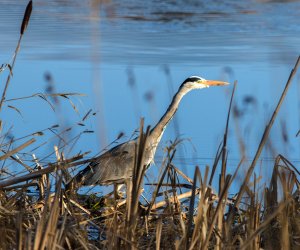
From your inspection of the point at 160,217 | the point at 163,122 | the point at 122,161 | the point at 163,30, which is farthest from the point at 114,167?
the point at 163,30

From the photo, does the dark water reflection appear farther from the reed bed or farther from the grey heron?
the reed bed

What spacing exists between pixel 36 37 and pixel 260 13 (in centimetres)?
322

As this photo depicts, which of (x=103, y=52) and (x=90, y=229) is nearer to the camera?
(x=90, y=229)

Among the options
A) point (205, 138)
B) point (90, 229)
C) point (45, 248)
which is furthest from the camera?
point (205, 138)

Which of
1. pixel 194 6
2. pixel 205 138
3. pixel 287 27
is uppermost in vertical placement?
pixel 194 6

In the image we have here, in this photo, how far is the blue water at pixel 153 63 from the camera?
546 cm

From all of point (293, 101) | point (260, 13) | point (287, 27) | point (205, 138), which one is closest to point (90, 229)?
point (205, 138)

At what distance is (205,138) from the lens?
577 cm

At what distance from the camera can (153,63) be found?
7914 millimetres

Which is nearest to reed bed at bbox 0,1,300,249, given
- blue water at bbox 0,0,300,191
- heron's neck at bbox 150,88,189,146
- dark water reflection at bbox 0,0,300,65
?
blue water at bbox 0,0,300,191

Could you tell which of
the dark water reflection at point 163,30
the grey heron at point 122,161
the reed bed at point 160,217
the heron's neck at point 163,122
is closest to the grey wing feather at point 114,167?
the grey heron at point 122,161

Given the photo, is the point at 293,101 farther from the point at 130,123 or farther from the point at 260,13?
the point at 260,13

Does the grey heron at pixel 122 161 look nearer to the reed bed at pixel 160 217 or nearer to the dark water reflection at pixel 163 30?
the reed bed at pixel 160 217

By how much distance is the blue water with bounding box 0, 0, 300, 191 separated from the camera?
17.9 feet
